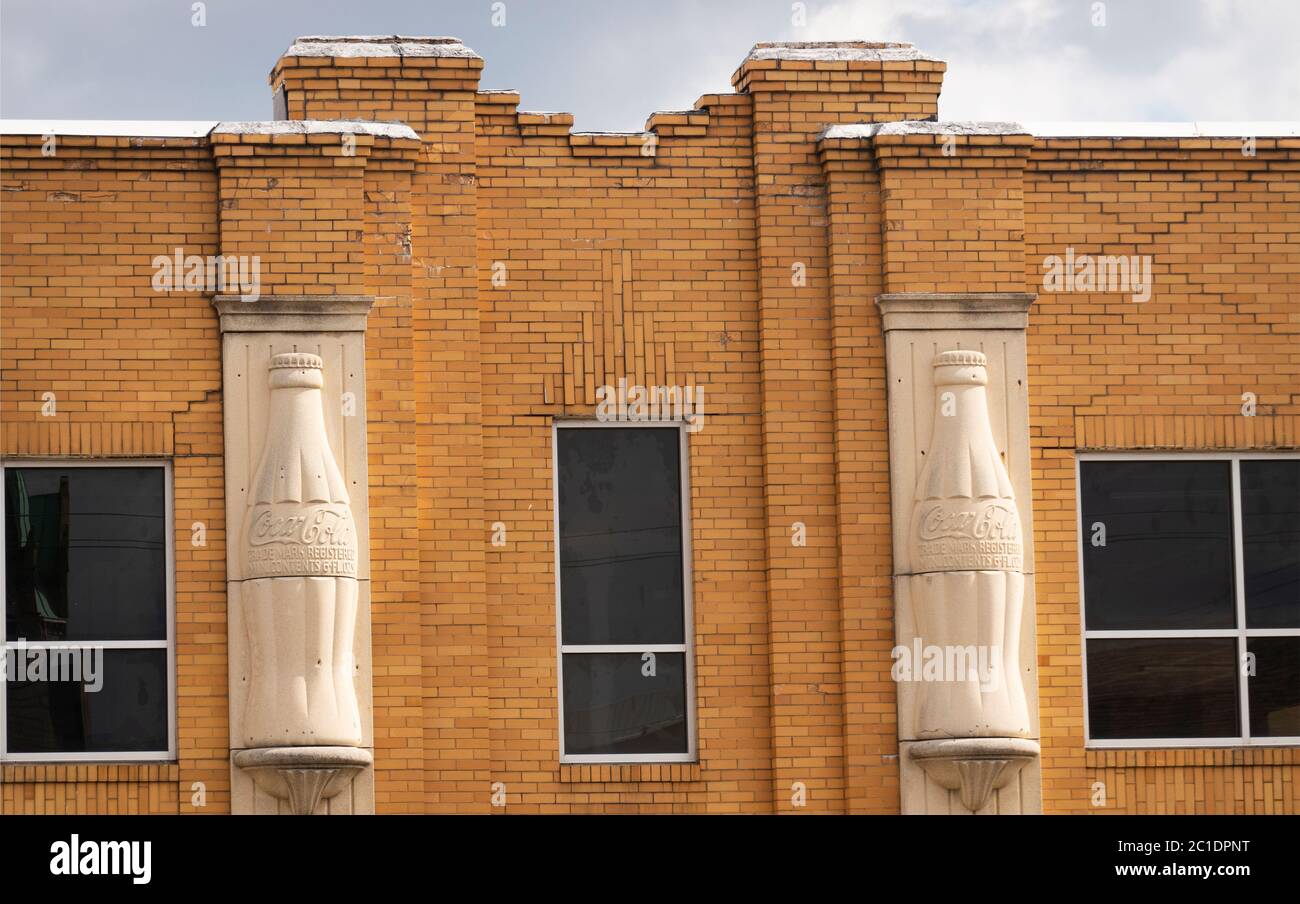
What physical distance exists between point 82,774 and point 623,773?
135 inches

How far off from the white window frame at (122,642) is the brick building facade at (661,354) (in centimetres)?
4

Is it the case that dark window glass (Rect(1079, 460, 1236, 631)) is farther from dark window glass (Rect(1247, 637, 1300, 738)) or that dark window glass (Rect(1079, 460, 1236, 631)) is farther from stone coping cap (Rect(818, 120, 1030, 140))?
stone coping cap (Rect(818, 120, 1030, 140))

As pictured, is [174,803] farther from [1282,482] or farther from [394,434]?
[1282,482]

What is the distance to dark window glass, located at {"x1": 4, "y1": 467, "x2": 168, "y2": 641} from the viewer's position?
46.0 ft

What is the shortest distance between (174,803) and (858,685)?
4.44 metres

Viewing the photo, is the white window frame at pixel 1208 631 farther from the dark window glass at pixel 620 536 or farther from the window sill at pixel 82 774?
the window sill at pixel 82 774

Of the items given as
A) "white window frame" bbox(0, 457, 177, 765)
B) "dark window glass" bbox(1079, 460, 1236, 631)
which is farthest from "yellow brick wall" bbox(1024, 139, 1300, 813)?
"white window frame" bbox(0, 457, 177, 765)

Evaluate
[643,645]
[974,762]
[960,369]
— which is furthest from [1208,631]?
[643,645]

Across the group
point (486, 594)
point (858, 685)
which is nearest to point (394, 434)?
point (486, 594)

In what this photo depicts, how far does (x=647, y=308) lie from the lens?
1464cm

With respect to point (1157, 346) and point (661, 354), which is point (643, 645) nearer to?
point (661, 354)

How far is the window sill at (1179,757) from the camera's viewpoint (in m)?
14.4

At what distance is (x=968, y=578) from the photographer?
1404cm

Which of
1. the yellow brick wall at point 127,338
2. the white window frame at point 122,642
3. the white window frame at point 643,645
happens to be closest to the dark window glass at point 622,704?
the white window frame at point 643,645
